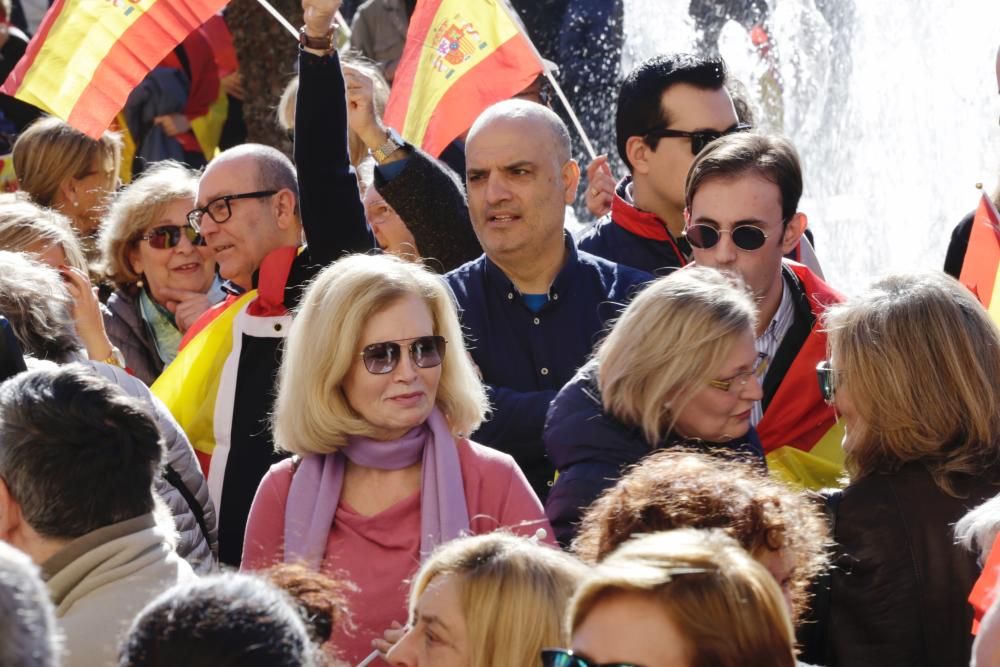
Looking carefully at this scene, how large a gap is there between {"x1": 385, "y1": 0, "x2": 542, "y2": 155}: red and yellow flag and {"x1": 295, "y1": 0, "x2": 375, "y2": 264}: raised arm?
1.51 m

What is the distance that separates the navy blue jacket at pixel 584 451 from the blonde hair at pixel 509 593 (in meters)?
0.73

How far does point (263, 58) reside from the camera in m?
10.5

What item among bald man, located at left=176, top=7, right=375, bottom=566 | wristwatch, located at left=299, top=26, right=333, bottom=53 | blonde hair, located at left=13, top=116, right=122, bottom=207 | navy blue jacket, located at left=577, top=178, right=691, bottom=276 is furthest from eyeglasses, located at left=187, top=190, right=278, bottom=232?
blonde hair, located at left=13, top=116, right=122, bottom=207

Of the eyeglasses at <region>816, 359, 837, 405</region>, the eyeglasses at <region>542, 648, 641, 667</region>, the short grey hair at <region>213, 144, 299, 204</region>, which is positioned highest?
the short grey hair at <region>213, 144, 299, 204</region>

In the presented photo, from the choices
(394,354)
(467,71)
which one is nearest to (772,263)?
(394,354)

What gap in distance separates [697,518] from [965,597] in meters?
0.83

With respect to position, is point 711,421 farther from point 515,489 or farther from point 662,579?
point 662,579

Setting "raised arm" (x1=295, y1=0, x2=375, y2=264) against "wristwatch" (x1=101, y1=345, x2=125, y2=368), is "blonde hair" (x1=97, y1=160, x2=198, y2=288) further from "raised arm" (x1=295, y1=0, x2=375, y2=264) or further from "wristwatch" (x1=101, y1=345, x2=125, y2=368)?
"raised arm" (x1=295, y1=0, x2=375, y2=264)

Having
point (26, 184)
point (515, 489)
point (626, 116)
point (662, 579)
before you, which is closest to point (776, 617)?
point (662, 579)

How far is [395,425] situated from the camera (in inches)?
168

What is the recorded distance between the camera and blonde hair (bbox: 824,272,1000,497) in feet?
12.7

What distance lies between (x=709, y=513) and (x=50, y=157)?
15.4 feet

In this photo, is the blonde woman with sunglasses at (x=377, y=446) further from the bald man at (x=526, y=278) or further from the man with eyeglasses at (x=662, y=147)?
the man with eyeglasses at (x=662, y=147)

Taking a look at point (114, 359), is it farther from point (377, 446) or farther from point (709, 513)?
point (709, 513)
